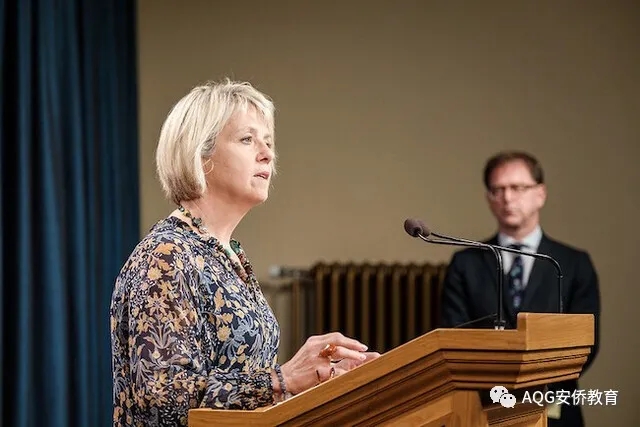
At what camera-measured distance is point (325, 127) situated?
5859mm

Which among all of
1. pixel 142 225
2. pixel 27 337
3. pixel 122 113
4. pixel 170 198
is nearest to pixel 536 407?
pixel 170 198

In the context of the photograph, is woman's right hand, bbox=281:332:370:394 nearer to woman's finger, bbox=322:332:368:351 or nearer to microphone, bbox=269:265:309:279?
woman's finger, bbox=322:332:368:351

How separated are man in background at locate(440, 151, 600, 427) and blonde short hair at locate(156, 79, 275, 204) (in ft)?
6.40

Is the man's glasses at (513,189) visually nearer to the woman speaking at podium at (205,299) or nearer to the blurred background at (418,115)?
the blurred background at (418,115)

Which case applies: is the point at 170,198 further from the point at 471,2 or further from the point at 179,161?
the point at 471,2

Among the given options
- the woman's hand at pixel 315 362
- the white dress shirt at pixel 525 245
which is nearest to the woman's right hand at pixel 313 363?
the woman's hand at pixel 315 362

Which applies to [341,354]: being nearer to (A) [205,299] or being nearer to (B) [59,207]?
(A) [205,299]

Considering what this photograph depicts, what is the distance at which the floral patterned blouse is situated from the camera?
1858 mm

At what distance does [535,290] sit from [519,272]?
0.12 metres

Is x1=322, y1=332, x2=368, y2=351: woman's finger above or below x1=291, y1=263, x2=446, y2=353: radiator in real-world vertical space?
above

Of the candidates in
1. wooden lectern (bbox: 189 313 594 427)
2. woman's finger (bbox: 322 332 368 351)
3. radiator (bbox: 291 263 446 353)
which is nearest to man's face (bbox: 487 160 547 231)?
radiator (bbox: 291 263 446 353)

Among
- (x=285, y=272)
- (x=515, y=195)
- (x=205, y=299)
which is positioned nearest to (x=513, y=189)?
(x=515, y=195)

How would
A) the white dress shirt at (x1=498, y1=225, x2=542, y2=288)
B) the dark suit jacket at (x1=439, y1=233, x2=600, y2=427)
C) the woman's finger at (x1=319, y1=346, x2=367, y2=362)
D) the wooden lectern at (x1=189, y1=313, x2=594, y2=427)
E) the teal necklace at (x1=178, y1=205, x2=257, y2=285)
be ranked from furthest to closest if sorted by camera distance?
the white dress shirt at (x1=498, y1=225, x2=542, y2=288) < the dark suit jacket at (x1=439, y1=233, x2=600, y2=427) < the teal necklace at (x1=178, y1=205, x2=257, y2=285) < the woman's finger at (x1=319, y1=346, x2=367, y2=362) < the wooden lectern at (x1=189, y1=313, x2=594, y2=427)

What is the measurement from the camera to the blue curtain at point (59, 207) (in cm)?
405
